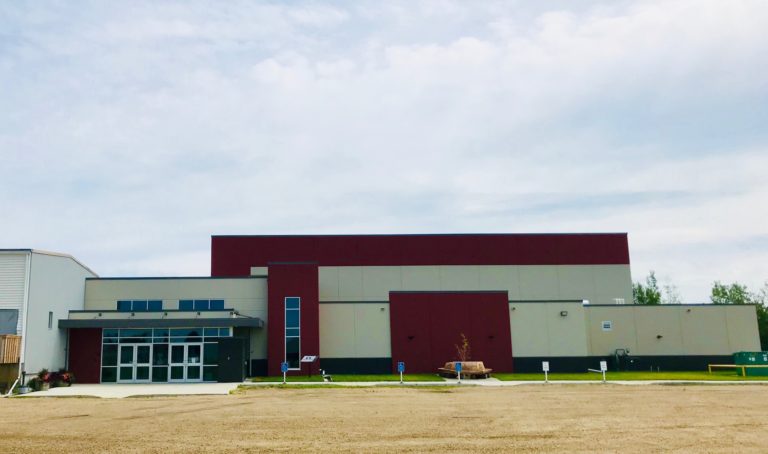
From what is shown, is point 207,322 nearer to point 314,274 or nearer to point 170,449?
point 314,274

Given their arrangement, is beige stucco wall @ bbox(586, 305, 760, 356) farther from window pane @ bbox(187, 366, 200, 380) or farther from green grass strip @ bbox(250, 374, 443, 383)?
window pane @ bbox(187, 366, 200, 380)

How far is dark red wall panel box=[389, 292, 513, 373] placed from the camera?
39.6m

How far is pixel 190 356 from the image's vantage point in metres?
35.3

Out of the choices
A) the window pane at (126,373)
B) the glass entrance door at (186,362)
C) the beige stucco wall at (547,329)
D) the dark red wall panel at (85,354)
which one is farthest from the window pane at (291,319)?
the beige stucco wall at (547,329)

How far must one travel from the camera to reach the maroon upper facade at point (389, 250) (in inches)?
1838

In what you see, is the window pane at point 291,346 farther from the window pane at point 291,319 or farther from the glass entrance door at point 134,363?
the glass entrance door at point 134,363

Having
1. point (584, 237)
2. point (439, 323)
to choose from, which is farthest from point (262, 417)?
point (584, 237)

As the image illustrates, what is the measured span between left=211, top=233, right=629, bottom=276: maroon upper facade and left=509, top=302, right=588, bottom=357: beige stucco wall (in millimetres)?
7268

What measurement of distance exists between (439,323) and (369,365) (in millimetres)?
4654

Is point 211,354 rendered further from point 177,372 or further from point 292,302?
point 292,302

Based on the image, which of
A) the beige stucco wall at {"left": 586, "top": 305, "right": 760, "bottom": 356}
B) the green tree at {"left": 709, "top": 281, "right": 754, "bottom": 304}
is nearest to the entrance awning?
the beige stucco wall at {"left": 586, "top": 305, "right": 760, "bottom": 356}

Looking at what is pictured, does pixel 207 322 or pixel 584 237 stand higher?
pixel 584 237

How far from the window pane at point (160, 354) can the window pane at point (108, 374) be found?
6.97 feet

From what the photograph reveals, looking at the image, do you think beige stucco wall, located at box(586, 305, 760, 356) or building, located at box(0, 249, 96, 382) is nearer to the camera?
building, located at box(0, 249, 96, 382)
